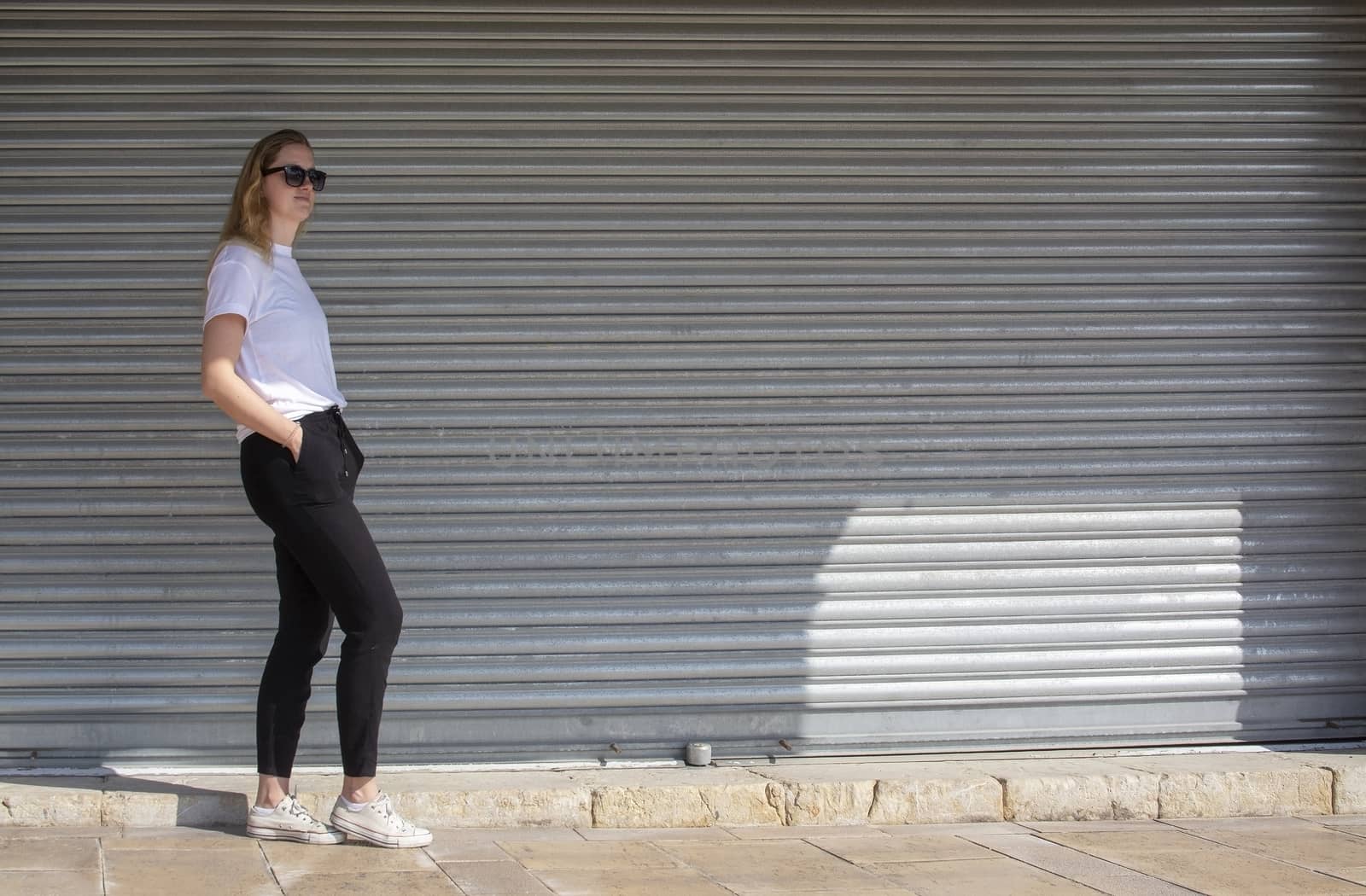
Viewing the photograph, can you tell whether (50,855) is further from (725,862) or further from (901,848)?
(901,848)

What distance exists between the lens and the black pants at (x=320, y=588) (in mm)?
3834

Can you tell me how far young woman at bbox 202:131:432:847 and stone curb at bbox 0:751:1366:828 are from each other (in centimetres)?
40

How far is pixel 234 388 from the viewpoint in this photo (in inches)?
146

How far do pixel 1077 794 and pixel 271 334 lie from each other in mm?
3098

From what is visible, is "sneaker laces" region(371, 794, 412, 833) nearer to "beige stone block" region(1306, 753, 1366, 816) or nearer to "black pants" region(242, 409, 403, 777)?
"black pants" region(242, 409, 403, 777)

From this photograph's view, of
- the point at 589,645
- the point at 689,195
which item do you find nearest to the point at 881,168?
the point at 689,195

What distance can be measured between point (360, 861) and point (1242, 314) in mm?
3784

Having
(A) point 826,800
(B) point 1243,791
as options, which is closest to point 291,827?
(A) point 826,800

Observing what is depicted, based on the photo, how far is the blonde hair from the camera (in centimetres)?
394

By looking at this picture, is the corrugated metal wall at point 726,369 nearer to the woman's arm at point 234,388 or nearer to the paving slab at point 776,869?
the paving slab at point 776,869

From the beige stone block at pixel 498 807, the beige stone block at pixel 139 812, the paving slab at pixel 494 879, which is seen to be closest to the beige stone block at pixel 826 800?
the beige stone block at pixel 498 807

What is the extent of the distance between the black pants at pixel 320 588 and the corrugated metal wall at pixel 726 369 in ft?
2.42

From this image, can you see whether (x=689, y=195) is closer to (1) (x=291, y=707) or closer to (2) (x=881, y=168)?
(2) (x=881, y=168)

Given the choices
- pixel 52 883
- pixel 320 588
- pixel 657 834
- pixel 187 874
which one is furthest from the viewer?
pixel 657 834
